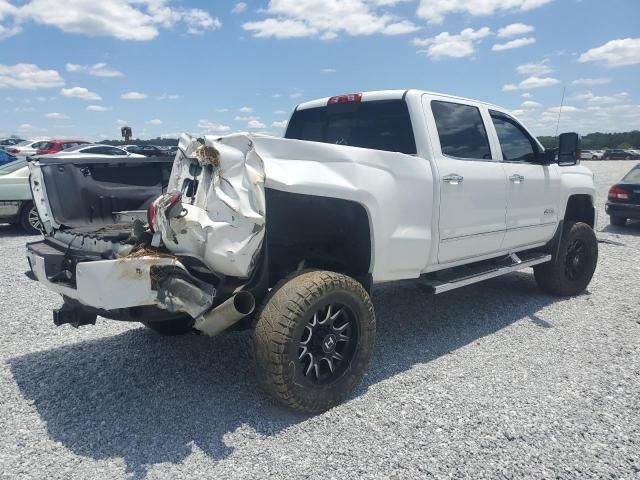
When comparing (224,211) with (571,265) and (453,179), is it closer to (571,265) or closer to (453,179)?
(453,179)

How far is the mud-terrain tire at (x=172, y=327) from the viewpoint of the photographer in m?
4.23

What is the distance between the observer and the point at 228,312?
2832mm

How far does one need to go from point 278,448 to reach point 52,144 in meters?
23.7

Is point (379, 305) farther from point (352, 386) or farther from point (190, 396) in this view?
point (190, 396)

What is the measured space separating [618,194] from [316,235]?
36.0 feet

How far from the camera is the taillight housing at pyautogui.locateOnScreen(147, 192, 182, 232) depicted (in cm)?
269

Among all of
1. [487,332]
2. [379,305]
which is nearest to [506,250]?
[487,332]

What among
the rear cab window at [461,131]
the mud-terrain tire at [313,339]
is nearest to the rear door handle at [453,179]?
the rear cab window at [461,131]

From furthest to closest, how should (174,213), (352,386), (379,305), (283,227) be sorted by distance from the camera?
(379,305), (283,227), (352,386), (174,213)

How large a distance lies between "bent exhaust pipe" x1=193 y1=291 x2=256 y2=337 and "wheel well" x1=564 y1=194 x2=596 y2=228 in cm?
469

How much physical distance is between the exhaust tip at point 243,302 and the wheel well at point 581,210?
184 inches

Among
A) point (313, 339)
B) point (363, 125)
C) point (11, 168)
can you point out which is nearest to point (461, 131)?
point (363, 125)

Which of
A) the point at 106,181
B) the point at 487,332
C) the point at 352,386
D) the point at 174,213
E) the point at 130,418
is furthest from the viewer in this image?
the point at 487,332

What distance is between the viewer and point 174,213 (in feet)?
8.80
